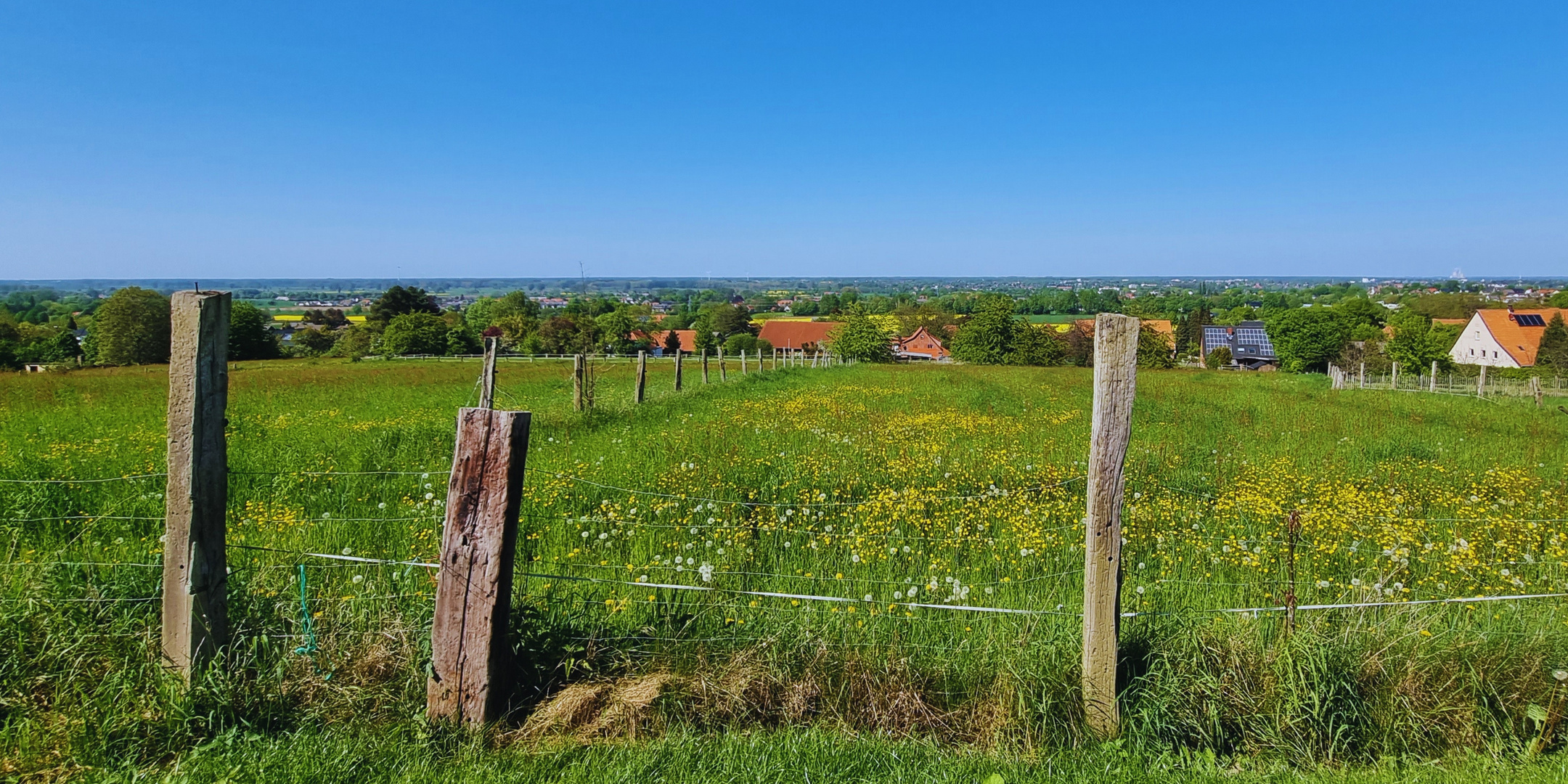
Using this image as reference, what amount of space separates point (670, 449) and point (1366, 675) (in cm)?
758

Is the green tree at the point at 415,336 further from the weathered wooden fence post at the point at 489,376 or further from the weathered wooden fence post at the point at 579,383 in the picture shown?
the weathered wooden fence post at the point at 489,376

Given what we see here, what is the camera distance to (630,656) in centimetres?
399

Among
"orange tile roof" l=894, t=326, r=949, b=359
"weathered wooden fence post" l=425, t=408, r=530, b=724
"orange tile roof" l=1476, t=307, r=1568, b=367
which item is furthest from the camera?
"orange tile roof" l=894, t=326, r=949, b=359

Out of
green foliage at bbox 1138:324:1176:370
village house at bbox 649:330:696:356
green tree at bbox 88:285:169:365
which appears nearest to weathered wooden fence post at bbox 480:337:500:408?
green tree at bbox 88:285:169:365

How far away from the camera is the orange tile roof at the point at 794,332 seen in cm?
13950

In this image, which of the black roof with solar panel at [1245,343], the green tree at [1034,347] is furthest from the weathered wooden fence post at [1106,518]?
the black roof with solar panel at [1245,343]

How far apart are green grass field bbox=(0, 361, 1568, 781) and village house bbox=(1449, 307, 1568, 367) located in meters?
97.8

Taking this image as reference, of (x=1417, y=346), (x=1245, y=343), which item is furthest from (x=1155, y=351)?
(x=1245, y=343)

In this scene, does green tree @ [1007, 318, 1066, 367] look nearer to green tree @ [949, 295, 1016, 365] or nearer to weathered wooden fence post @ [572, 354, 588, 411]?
green tree @ [949, 295, 1016, 365]

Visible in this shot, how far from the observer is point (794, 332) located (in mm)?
143625

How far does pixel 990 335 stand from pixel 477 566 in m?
97.1

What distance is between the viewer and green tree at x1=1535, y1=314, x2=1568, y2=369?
202 feet

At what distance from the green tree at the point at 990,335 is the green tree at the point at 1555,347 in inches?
1850

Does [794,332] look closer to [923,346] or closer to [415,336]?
[923,346]
